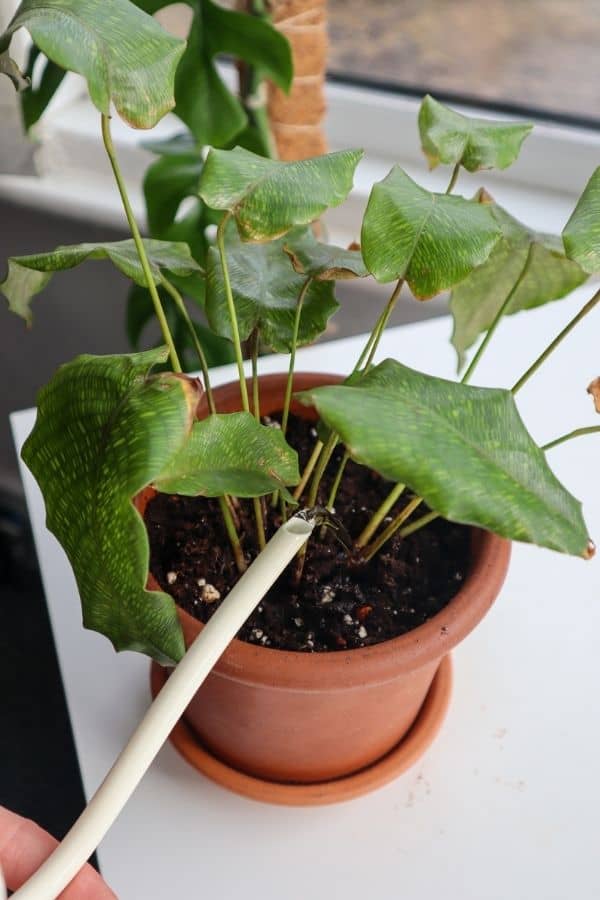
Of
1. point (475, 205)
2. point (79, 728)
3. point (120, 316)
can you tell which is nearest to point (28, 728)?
point (120, 316)

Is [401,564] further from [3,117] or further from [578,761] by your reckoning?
[3,117]

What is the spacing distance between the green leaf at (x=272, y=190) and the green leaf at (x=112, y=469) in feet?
0.26

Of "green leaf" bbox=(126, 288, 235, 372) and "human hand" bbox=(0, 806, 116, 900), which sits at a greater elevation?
"human hand" bbox=(0, 806, 116, 900)

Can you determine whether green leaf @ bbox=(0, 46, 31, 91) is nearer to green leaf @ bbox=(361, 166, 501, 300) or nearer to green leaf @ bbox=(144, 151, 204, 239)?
green leaf @ bbox=(361, 166, 501, 300)

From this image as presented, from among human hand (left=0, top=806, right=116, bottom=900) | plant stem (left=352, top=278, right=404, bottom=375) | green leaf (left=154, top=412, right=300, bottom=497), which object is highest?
plant stem (left=352, top=278, right=404, bottom=375)

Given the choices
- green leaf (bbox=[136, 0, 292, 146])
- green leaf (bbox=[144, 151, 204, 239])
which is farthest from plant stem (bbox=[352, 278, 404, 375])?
green leaf (bbox=[144, 151, 204, 239])

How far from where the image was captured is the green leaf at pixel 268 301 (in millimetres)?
560

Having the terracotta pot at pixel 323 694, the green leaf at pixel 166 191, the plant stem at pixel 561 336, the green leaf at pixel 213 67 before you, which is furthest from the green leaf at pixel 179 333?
the plant stem at pixel 561 336

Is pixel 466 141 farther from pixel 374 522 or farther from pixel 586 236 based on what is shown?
pixel 374 522

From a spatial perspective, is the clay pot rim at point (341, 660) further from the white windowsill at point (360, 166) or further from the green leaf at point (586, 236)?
the white windowsill at point (360, 166)

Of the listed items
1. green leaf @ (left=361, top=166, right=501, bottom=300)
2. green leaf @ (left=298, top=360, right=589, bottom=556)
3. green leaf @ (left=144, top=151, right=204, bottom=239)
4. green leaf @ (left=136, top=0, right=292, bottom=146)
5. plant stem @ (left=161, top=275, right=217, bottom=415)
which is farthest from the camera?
green leaf @ (left=144, top=151, right=204, bottom=239)

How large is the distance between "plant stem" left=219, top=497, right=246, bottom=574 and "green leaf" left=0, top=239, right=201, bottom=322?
0.47 ft

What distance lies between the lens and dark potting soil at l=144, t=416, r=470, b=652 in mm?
565

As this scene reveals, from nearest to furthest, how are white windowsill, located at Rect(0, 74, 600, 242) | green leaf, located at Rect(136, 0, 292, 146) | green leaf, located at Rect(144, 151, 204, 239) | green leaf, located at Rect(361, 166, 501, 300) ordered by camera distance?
green leaf, located at Rect(361, 166, 501, 300) → green leaf, located at Rect(136, 0, 292, 146) → green leaf, located at Rect(144, 151, 204, 239) → white windowsill, located at Rect(0, 74, 600, 242)
